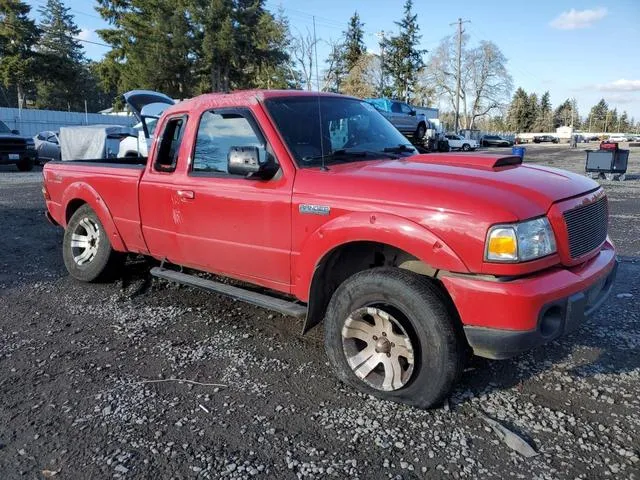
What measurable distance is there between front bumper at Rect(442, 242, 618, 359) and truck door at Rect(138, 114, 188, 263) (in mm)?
2520

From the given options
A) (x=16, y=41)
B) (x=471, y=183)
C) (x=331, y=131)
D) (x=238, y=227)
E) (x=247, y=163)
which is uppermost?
(x=16, y=41)

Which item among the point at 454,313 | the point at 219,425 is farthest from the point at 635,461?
the point at 219,425

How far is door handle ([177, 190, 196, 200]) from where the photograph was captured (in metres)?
4.09

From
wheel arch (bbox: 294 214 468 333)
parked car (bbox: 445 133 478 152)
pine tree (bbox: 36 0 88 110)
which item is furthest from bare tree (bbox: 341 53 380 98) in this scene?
wheel arch (bbox: 294 214 468 333)

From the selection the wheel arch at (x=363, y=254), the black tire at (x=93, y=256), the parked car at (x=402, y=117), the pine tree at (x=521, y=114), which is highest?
the pine tree at (x=521, y=114)

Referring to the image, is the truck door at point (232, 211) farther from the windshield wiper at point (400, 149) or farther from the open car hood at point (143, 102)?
the open car hood at point (143, 102)

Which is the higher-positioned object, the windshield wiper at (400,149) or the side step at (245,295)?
the windshield wiper at (400,149)

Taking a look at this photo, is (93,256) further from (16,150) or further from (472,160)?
(16,150)

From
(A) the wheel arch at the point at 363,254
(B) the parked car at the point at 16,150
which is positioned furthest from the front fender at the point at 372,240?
(B) the parked car at the point at 16,150

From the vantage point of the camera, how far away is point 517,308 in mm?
2625

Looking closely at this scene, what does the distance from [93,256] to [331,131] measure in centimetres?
311

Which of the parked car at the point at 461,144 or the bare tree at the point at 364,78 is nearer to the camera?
the parked car at the point at 461,144

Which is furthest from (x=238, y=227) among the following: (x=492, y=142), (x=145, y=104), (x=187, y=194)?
(x=492, y=142)

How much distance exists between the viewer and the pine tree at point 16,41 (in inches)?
1918
